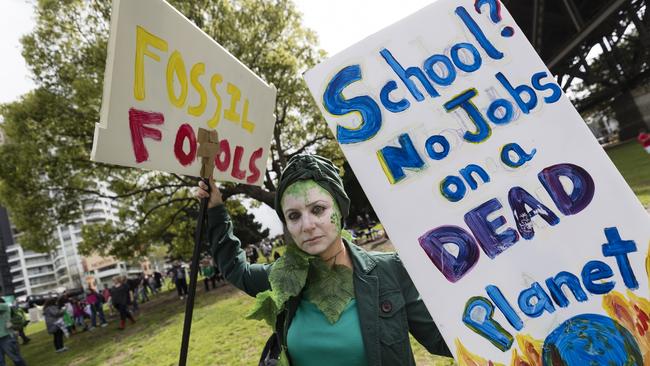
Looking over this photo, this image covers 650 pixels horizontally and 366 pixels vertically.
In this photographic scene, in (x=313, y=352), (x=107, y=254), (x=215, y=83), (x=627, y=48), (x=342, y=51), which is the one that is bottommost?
(x=313, y=352)

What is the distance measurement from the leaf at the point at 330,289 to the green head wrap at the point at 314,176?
0.74 ft

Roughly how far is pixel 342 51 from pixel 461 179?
0.68 m

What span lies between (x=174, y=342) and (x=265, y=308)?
676cm

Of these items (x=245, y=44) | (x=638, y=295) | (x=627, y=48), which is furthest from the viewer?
(x=627, y=48)

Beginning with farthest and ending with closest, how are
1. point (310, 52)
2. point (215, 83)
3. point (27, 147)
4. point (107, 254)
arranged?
1. point (310, 52)
2. point (107, 254)
3. point (27, 147)
4. point (215, 83)

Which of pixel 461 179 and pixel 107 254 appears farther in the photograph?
pixel 107 254

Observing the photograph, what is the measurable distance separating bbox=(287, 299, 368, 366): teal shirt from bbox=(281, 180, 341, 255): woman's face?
25cm

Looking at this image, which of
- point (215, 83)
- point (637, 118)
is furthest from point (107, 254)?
point (637, 118)

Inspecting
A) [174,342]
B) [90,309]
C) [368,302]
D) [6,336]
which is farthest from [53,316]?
[368,302]

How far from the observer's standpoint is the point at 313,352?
52.8 inches

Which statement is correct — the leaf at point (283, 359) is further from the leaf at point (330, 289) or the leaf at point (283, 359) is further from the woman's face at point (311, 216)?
the woman's face at point (311, 216)

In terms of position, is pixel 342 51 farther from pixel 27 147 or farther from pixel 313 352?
pixel 27 147

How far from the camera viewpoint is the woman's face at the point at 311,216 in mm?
1429

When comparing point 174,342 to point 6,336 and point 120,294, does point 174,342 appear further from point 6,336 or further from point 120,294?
point 120,294
